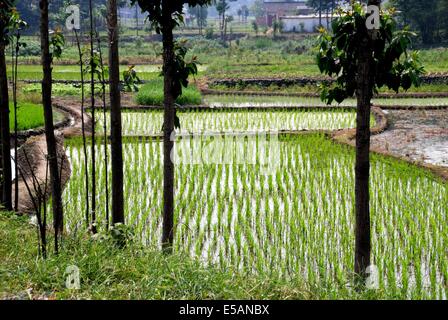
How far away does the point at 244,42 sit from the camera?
157 feet

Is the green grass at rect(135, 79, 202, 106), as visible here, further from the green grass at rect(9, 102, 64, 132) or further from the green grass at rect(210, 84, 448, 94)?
the green grass at rect(210, 84, 448, 94)

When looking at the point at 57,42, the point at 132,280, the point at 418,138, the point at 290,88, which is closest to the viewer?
→ the point at 132,280

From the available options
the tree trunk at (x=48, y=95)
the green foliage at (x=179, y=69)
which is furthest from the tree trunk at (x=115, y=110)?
the green foliage at (x=179, y=69)

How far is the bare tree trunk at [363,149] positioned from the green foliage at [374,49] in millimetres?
79

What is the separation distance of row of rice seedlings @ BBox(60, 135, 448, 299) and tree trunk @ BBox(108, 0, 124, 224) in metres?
0.80

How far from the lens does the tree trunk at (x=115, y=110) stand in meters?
6.17

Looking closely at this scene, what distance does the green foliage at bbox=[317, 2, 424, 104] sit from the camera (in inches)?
192

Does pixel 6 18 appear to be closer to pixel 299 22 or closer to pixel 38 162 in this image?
pixel 38 162

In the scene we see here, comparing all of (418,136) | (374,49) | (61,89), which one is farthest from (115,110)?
(61,89)

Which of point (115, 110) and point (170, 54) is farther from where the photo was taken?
point (115, 110)

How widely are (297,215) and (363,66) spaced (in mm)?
3378

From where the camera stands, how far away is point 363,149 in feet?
16.7

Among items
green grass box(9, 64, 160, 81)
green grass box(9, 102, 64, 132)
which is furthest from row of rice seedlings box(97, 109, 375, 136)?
green grass box(9, 64, 160, 81)

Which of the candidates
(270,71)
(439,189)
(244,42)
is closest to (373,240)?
(439,189)
